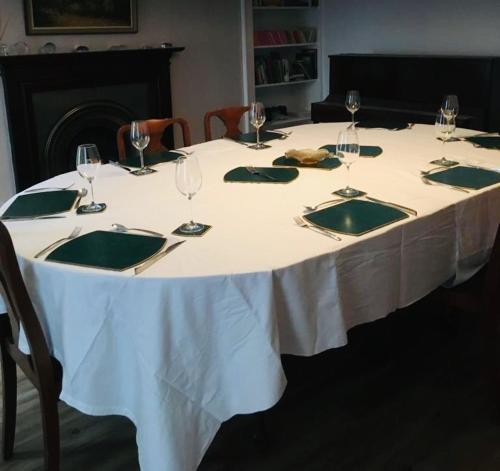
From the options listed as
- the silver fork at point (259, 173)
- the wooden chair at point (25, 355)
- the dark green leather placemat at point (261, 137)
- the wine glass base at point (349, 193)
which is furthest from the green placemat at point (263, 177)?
the wooden chair at point (25, 355)

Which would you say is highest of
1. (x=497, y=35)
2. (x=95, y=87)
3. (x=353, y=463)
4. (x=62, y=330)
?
(x=497, y=35)

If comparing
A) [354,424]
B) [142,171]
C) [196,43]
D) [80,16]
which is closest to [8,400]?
[142,171]

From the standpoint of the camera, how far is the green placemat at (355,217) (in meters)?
1.73

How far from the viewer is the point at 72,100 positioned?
4.41 m

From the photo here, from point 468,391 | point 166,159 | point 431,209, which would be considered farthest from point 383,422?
point 166,159

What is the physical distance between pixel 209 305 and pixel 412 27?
202 inches

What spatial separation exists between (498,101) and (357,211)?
11.3 feet

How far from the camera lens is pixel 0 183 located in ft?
13.8

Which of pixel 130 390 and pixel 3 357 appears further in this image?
pixel 3 357

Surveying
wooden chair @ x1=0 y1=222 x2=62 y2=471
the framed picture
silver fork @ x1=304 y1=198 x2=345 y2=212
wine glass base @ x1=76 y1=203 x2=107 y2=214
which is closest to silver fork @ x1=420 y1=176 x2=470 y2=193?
silver fork @ x1=304 y1=198 x2=345 y2=212

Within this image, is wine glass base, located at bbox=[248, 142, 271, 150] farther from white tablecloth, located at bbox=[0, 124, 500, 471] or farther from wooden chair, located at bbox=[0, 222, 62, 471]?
wooden chair, located at bbox=[0, 222, 62, 471]

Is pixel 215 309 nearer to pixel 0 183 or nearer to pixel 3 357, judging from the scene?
pixel 3 357

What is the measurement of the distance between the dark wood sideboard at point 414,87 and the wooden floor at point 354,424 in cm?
263

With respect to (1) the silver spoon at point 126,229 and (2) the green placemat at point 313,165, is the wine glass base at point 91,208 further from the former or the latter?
(2) the green placemat at point 313,165
